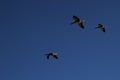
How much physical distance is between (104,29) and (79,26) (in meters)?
5.81

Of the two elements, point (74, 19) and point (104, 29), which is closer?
point (74, 19)

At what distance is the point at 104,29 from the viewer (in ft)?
297

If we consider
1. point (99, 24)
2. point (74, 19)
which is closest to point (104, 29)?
point (99, 24)

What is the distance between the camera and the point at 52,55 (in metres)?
90.3

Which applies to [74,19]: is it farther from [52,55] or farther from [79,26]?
[52,55]

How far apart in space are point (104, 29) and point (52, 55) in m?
9.28

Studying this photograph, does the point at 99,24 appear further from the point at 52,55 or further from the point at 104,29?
the point at 52,55

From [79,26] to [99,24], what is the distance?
4.49m

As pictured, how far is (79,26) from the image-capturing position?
284ft

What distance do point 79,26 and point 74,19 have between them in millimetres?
1933

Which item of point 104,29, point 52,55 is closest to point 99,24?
point 104,29

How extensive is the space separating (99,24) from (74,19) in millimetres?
6096

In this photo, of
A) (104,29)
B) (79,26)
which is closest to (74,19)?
(79,26)

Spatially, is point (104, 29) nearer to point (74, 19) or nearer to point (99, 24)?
point (99, 24)
